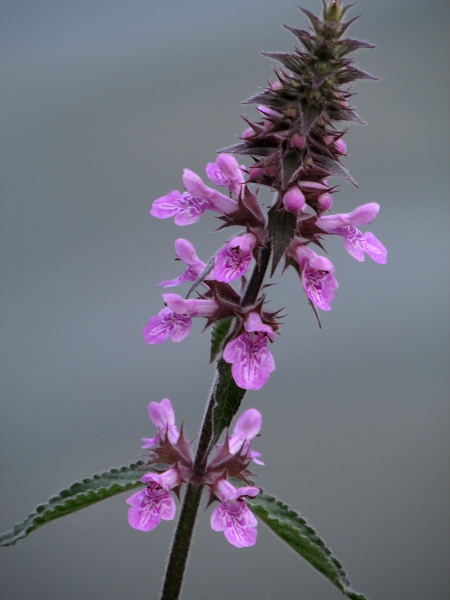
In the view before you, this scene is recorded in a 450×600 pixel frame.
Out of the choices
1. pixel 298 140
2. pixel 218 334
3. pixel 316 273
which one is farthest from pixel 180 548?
pixel 298 140

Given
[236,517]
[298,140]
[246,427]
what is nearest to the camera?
[298,140]

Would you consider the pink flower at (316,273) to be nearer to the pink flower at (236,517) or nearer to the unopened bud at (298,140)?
the unopened bud at (298,140)

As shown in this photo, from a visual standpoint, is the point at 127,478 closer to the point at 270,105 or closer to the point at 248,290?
the point at 248,290

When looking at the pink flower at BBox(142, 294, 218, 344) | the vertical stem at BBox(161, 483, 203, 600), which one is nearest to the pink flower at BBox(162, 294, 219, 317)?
the pink flower at BBox(142, 294, 218, 344)

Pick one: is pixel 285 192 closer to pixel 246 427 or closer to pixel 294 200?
pixel 294 200

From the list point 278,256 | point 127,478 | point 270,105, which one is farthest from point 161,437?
point 270,105

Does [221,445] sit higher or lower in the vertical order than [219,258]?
lower

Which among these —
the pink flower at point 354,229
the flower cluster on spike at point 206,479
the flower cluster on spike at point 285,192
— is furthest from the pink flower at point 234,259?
the flower cluster on spike at point 206,479
